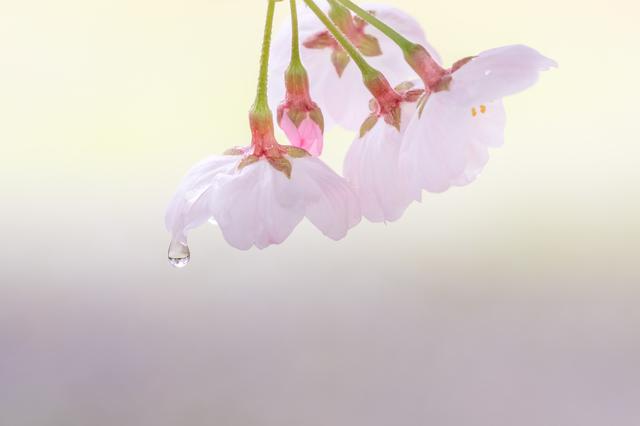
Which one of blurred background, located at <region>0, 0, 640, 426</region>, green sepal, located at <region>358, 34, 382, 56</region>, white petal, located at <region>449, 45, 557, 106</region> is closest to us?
white petal, located at <region>449, 45, 557, 106</region>

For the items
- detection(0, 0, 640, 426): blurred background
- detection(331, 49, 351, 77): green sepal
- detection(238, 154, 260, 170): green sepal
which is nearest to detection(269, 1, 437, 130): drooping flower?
detection(331, 49, 351, 77): green sepal

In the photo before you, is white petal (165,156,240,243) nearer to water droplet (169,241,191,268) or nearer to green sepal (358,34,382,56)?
water droplet (169,241,191,268)

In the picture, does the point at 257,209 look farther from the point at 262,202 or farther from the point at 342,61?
the point at 342,61

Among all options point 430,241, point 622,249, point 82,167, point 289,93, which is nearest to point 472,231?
point 430,241

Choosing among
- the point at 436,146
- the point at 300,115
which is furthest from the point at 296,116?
the point at 436,146

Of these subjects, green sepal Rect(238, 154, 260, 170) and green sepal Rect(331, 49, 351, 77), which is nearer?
green sepal Rect(238, 154, 260, 170)

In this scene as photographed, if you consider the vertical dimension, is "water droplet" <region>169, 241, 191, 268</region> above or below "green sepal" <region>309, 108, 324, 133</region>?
below

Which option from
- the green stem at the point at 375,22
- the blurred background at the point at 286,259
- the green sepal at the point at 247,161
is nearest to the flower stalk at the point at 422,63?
the green stem at the point at 375,22
